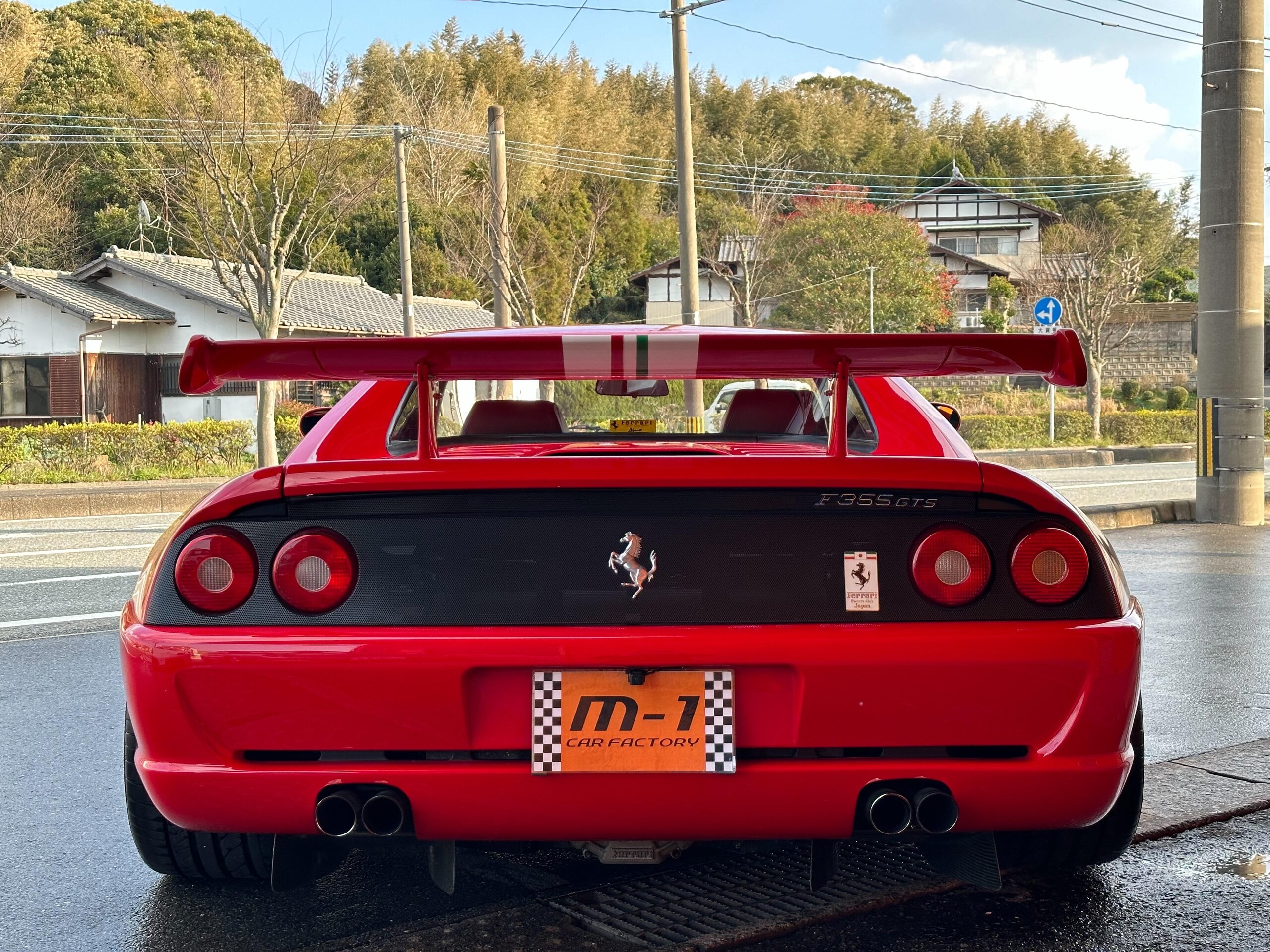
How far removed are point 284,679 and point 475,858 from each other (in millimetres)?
1049

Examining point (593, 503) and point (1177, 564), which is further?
point (1177, 564)

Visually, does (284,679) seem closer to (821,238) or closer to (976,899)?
(976,899)

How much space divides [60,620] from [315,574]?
203 inches

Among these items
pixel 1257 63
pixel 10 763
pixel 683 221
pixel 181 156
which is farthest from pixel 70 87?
pixel 10 763

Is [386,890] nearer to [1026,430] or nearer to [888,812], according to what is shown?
[888,812]

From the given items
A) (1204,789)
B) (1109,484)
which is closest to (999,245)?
(1109,484)

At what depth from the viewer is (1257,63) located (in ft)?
34.3

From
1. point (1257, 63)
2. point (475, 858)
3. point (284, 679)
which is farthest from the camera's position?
point (1257, 63)

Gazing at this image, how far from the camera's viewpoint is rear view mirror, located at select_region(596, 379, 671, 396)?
372 cm

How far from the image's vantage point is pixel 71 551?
1025 cm

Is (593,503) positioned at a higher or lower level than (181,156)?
lower

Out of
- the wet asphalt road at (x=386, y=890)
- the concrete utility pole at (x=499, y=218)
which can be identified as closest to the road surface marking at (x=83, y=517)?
the wet asphalt road at (x=386, y=890)

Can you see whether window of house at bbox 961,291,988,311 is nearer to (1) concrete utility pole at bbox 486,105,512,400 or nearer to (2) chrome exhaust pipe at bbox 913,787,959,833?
(1) concrete utility pole at bbox 486,105,512,400

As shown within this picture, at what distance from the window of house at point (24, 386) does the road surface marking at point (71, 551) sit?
2038cm
